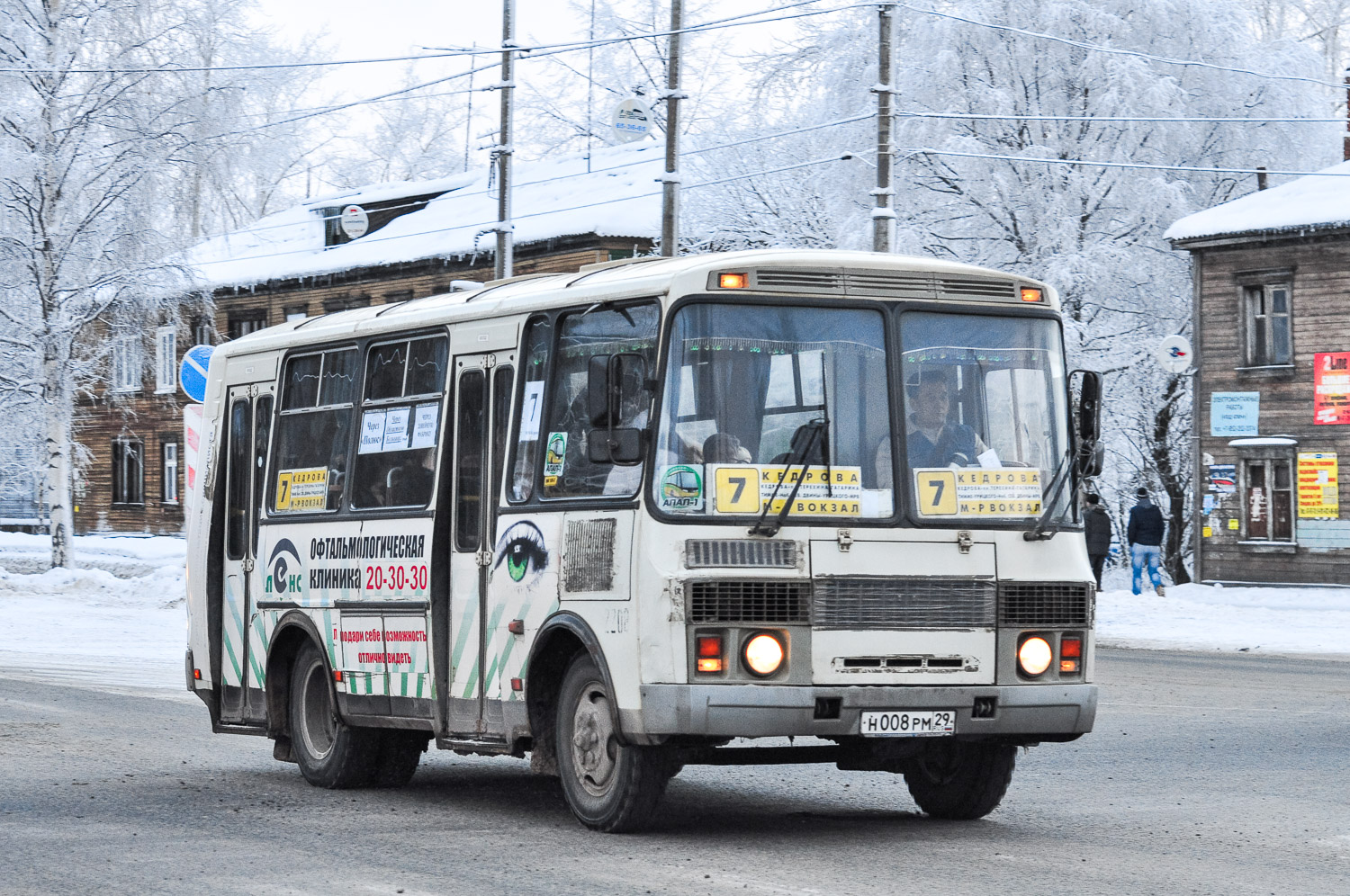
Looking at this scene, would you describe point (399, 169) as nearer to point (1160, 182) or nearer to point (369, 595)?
point (1160, 182)

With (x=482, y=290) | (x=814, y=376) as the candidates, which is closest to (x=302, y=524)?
(x=482, y=290)

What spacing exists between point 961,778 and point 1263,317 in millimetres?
31248

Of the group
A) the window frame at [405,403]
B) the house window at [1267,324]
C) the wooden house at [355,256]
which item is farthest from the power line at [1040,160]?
the window frame at [405,403]

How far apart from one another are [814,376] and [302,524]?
13.7 feet

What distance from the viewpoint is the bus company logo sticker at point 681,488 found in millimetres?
9617

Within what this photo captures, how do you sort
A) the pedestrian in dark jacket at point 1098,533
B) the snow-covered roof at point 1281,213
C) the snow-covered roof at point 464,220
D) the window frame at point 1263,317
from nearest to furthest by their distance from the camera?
the pedestrian in dark jacket at point 1098,533, the snow-covered roof at point 1281,213, the window frame at point 1263,317, the snow-covered roof at point 464,220

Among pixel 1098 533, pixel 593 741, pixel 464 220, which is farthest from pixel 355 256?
pixel 593 741

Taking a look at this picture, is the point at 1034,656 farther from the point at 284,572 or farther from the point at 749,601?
the point at 284,572

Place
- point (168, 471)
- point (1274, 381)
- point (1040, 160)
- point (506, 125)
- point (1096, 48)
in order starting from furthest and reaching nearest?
point (168, 471) < point (1274, 381) < point (1096, 48) < point (1040, 160) < point (506, 125)

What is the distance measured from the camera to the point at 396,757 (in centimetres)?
1252

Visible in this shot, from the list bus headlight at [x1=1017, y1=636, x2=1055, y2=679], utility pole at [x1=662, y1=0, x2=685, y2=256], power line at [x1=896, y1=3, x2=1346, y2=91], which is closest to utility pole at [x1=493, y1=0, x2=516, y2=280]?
utility pole at [x1=662, y1=0, x2=685, y2=256]

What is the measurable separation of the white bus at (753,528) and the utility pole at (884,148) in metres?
17.9

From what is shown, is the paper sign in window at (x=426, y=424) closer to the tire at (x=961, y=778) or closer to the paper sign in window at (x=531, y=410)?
the paper sign in window at (x=531, y=410)

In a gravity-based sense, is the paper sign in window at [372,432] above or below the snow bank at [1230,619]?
above
